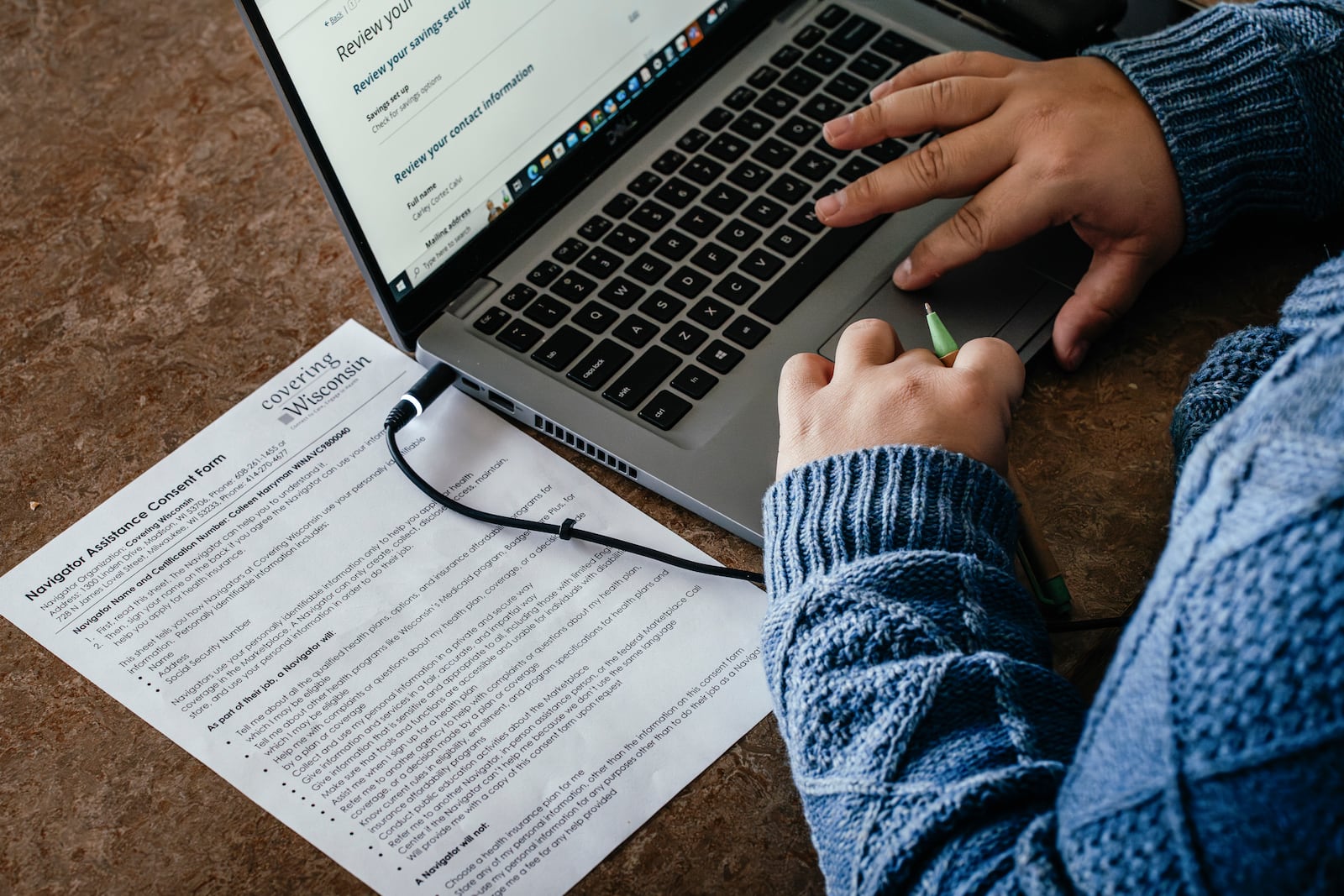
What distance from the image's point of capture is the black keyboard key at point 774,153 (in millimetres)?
803

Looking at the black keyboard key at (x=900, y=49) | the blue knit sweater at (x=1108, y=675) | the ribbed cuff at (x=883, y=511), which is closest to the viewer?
the blue knit sweater at (x=1108, y=675)

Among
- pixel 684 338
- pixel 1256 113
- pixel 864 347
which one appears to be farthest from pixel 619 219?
pixel 1256 113

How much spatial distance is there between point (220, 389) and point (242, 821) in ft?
1.00

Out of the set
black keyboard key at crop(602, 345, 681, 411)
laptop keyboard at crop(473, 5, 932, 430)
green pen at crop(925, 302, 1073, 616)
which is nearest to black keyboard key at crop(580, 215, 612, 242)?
laptop keyboard at crop(473, 5, 932, 430)

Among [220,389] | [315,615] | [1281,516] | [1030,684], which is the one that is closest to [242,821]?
[315,615]

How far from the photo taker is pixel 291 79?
0.61 m

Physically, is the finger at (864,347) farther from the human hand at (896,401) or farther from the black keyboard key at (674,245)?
the black keyboard key at (674,245)

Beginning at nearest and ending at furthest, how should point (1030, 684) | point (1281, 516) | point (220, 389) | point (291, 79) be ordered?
point (1281, 516), point (1030, 684), point (291, 79), point (220, 389)

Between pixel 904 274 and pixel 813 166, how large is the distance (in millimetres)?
119

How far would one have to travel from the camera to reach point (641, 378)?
2.31 feet

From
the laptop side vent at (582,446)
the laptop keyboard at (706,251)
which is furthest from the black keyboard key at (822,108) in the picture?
the laptop side vent at (582,446)

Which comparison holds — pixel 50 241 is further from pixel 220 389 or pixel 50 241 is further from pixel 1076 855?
pixel 1076 855

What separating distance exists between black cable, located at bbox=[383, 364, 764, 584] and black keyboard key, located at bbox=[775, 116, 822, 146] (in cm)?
30

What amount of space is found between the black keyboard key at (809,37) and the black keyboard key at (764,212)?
0.16m
